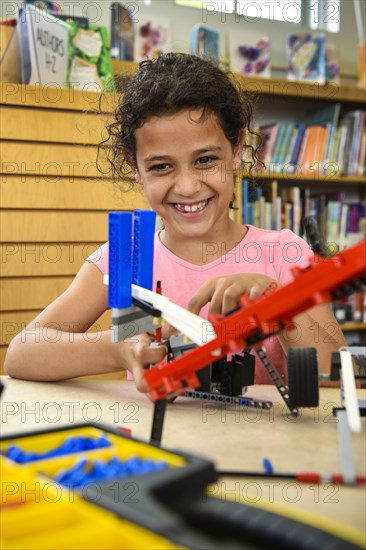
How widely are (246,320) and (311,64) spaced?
9.73ft

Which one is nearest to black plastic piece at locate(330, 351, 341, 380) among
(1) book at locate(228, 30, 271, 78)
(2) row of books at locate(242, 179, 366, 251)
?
(2) row of books at locate(242, 179, 366, 251)

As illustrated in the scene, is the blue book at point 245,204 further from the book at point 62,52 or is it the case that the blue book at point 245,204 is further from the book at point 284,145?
the book at point 62,52


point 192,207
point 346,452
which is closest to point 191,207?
point 192,207

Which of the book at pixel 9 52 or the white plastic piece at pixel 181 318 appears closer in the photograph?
the white plastic piece at pixel 181 318

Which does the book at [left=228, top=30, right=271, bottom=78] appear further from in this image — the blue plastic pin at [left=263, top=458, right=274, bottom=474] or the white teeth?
the blue plastic pin at [left=263, top=458, right=274, bottom=474]

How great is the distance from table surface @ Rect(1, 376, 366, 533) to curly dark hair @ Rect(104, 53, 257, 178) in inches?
21.2

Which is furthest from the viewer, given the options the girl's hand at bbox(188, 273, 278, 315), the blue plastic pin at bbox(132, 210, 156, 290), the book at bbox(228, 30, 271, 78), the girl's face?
the book at bbox(228, 30, 271, 78)

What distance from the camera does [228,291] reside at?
927mm

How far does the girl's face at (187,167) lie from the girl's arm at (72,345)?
234mm

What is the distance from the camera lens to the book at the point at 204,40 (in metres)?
2.94

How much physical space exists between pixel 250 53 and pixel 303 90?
0.32m

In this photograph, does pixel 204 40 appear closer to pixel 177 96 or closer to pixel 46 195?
pixel 46 195

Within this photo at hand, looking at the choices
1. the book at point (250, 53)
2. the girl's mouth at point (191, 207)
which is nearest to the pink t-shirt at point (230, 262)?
the girl's mouth at point (191, 207)

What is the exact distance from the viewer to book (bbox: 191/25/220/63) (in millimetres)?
2936
